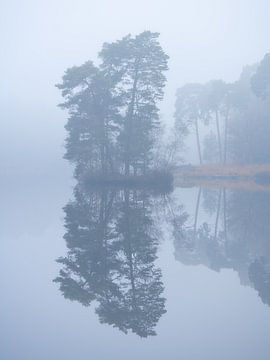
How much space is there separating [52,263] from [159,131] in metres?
35.0

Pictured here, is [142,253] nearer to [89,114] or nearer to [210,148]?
[89,114]

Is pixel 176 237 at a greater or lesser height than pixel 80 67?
lesser

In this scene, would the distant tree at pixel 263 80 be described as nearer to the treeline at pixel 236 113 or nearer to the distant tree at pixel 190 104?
the treeline at pixel 236 113

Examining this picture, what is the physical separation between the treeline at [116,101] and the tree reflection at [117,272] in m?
20.4

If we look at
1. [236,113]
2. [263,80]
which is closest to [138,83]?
[263,80]

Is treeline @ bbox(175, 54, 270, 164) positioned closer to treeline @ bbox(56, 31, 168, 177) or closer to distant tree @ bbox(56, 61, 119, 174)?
treeline @ bbox(56, 31, 168, 177)

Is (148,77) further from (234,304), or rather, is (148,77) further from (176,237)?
(234,304)

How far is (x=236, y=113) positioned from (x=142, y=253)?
193 feet

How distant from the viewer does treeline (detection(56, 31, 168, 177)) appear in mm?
34562

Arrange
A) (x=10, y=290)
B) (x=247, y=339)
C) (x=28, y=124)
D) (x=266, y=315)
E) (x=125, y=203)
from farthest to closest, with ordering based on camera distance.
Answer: (x=28, y=124) → (x=125, y=203) → (x=10, y=290) → (x=266, y=315) → (x=247, y=339)

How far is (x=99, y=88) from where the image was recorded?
35.1 meters

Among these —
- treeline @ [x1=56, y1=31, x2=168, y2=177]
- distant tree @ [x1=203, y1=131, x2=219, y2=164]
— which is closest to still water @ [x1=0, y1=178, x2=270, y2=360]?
treeline @ [x1=56, y1=31, x2=168, y2=177]

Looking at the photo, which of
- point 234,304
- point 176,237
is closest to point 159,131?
point 176,237

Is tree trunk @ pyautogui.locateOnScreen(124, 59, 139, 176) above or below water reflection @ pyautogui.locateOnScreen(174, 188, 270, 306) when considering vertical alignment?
above
